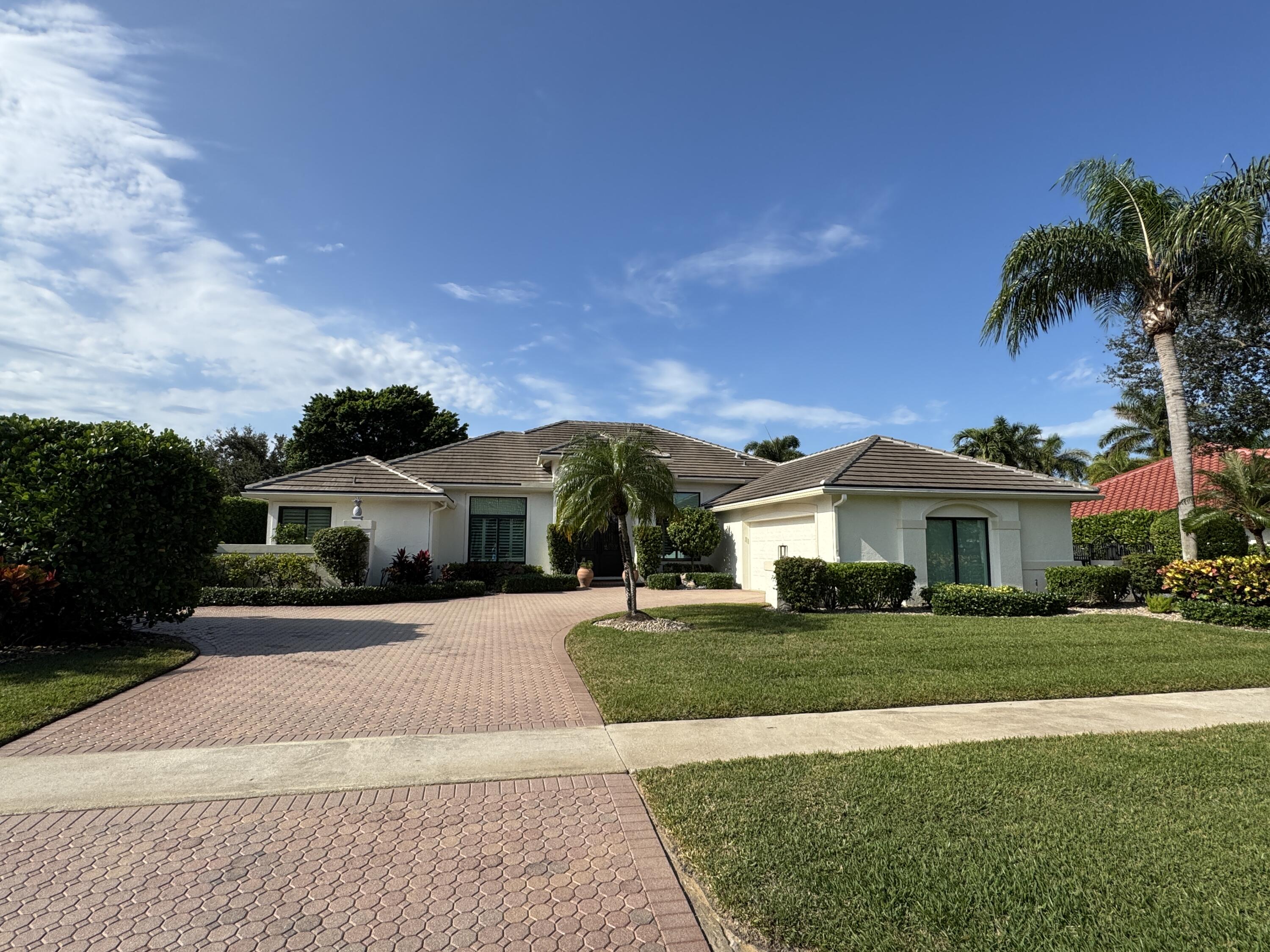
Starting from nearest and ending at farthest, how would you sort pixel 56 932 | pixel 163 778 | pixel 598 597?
1. pixel 56 932
2. pixel 163 778
3. pixel 598 597

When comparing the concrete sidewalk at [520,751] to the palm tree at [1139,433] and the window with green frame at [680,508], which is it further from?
the palm tree at [1139,433]

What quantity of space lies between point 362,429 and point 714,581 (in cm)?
2868

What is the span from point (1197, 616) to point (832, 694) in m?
10.7

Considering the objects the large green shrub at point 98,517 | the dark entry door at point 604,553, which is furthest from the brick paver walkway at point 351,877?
the dark entry door at point 604,553

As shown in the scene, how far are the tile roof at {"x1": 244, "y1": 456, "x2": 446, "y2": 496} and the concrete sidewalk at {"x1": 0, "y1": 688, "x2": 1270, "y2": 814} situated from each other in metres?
15.6

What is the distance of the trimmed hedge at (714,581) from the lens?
841 inches

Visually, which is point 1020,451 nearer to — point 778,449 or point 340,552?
point 778,449

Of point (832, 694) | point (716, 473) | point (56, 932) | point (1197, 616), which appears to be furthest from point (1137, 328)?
point (56, 932)

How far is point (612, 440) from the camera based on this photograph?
42.5ft

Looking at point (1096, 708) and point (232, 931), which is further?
point (1096, 708)

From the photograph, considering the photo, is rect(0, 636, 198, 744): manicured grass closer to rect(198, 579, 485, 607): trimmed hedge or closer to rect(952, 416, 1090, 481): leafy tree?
rect(198, 579, 485, 607): trimmed hedge

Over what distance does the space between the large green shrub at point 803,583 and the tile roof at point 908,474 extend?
2.42m

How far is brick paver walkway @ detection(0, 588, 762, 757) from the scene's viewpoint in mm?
6164

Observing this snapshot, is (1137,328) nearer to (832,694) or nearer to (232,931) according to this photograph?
(832,694)
